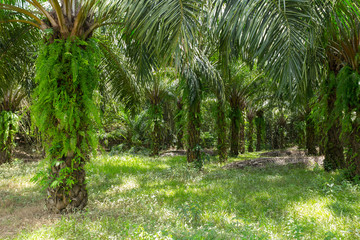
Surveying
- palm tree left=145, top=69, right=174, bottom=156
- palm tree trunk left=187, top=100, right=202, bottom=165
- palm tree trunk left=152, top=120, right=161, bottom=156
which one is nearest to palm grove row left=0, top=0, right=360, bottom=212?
palm tree trunk left=187, top=100, right=202, bottom=165

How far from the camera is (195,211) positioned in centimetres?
454

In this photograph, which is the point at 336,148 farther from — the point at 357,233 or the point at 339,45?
the point at 357,233

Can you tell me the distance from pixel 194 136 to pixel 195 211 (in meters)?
6.38

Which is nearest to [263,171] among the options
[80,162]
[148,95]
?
[80,162]

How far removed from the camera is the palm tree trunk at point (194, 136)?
10648mm

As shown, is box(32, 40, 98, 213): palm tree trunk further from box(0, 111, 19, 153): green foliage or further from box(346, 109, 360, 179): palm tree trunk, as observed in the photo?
box(0, 111, 19, 153): green foliage

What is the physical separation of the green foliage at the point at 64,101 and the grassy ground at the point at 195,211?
99 cm

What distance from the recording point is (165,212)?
4965 mm

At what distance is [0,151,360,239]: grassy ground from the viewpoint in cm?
384

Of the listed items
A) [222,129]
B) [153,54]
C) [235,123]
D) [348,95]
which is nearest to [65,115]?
[153,54]

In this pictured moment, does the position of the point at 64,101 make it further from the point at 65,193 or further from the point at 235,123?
the point at 235,123

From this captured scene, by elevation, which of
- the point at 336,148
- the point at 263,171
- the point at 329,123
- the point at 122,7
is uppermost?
the point at 122,7

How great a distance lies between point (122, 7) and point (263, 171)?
318 inches

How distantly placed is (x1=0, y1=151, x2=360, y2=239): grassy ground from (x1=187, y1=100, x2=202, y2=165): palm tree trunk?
2133 millimetres
